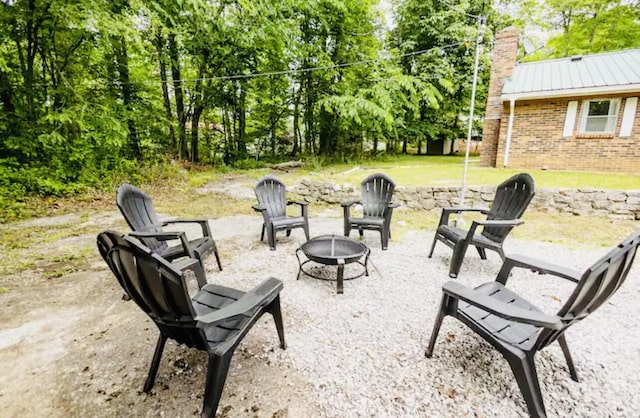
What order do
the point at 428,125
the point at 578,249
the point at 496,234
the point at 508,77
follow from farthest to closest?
the point at 428,125
the point at 508,77
the point at 578,249
the point at 496,234

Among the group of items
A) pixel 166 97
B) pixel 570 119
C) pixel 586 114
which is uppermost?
pixel 166 97

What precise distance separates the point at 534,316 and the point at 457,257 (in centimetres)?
169

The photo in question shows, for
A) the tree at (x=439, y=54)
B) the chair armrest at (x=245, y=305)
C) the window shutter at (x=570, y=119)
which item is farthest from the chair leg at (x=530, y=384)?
the tree at (x=439, y=54)

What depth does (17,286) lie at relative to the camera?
2861 mm

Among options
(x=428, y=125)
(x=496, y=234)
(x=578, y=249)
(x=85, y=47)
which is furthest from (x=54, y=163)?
(x=428, y=125)

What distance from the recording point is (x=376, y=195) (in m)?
4.07

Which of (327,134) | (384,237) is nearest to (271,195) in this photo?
(384,237)

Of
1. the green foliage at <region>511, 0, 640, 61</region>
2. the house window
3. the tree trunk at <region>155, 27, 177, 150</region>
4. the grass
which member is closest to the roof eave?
the house window

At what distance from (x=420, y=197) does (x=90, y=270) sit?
5060 millimetres

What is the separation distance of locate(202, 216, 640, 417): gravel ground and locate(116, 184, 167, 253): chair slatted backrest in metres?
0.67

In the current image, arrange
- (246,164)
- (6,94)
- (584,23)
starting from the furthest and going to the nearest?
(584,23)
(246,164)
(6,94)

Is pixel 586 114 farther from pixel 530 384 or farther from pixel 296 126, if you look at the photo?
pixel 296 126

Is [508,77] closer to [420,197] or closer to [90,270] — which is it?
[420,197]

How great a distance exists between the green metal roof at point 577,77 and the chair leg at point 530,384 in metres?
8.32
